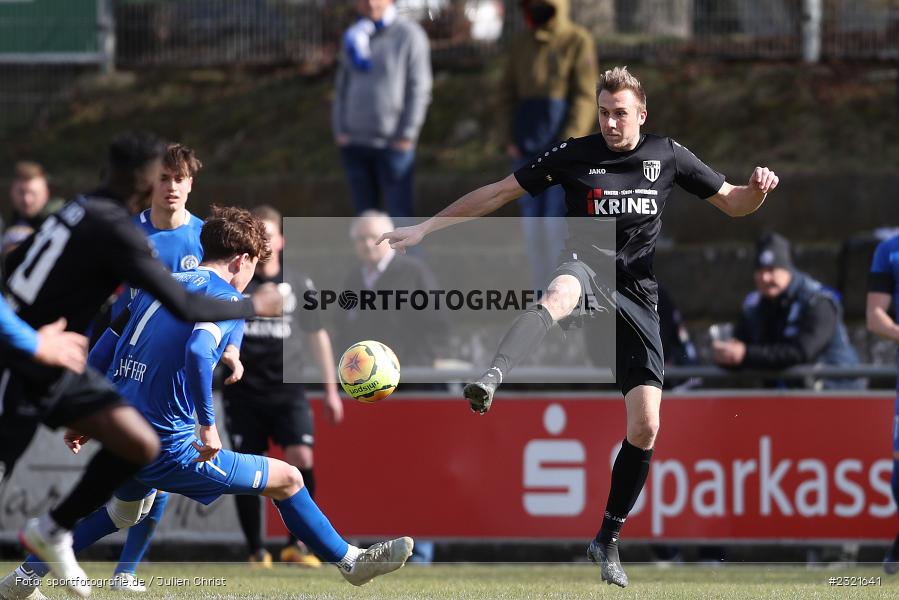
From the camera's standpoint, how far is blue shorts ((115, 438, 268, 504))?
7230 mm

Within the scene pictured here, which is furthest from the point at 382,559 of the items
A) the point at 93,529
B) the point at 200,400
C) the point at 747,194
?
the point at 747,194

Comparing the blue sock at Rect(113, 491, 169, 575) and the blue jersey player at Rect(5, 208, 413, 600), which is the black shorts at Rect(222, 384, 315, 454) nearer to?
the blue sock at Rect(113, 491, 169, 575)

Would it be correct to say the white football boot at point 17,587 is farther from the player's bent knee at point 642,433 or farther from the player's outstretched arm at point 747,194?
the player's outstretched arm at point 747,194

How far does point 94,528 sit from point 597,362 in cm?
526

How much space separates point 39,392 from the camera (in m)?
6.32

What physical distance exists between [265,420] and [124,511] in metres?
2.76

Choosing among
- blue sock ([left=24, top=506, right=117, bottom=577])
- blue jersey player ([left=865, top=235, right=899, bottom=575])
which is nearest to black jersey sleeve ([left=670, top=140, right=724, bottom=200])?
blue jersey player ([left=865, top=235, right=899, bottom=575])

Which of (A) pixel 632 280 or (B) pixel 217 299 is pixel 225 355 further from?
(A) pixel 632 280

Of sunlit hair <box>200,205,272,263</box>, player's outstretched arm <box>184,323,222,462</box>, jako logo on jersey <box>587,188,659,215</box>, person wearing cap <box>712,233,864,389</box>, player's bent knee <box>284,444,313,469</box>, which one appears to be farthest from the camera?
person wearing cap <box>712,233,864,389</box>

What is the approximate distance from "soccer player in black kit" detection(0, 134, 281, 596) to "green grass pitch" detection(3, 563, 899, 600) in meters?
1.22

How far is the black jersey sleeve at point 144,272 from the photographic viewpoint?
618 cm

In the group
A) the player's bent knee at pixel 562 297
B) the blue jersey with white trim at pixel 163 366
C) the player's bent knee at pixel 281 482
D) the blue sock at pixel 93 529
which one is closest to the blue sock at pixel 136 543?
the blue sock at pixel 93 529

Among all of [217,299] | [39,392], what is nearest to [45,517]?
[39,392]

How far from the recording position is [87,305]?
6438mm
